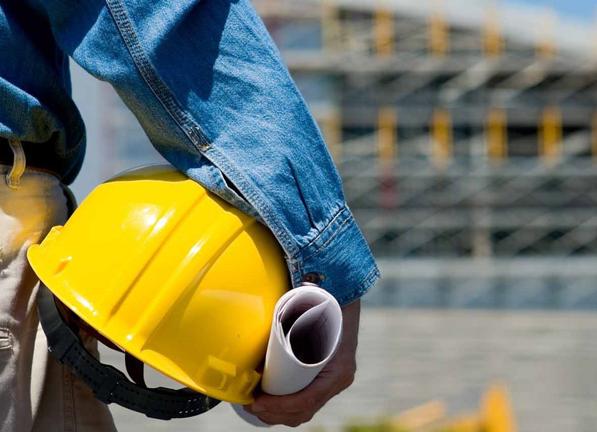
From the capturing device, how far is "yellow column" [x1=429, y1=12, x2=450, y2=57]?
20.1 metres

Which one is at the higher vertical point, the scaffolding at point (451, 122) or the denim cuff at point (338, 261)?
the denim cuff at point (338, 261)

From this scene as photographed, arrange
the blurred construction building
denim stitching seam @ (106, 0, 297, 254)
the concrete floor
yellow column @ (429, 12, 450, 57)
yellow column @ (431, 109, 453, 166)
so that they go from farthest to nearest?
1. yellow column @ (429, 12, 450, 57)
2. yellow column @ (431, 109, 453, 166)
3. the blurred construction building
4. the concrete floor
5. denim stitching seam @ (106, 0, 297, 254)

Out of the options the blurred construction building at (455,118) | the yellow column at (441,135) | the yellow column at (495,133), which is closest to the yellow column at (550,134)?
the blurred construction building at (455,118)

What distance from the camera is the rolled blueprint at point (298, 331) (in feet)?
3.93

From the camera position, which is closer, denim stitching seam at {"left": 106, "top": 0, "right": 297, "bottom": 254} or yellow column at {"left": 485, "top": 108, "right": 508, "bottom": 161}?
denim stitching seam at {"left": 106, "top": 0, "right": 297, "bottom": 254}

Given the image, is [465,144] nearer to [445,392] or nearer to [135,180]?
[445,392]

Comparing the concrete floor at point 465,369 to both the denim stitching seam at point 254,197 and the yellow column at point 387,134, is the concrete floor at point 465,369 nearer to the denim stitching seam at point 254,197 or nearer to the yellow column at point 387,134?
the denim stitching seam at point 254,197

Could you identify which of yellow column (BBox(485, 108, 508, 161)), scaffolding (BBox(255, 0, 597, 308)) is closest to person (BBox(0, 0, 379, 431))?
scaffolding (BBox(255, 0, 597, 308))

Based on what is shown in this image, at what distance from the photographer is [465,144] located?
20250 millimetres

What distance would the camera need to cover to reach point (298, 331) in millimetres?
1243

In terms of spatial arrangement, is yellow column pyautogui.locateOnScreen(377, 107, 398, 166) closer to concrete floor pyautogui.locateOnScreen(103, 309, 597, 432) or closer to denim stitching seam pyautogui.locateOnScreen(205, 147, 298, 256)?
concrete floor pyautogui.locateOnScreen(103, 309, 597, 432)

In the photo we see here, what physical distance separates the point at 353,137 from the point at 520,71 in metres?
3.34

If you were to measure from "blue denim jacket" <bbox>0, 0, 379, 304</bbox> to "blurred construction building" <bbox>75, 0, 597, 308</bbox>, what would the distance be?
17.2m

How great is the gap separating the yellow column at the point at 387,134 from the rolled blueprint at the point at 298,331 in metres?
18.6
